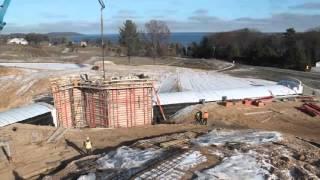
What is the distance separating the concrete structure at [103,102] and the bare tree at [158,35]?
61195 mm

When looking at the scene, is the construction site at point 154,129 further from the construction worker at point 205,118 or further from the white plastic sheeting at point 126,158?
the construction worker at point 205,118

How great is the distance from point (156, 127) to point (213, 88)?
15.7m

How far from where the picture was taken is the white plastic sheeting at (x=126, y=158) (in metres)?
19.9

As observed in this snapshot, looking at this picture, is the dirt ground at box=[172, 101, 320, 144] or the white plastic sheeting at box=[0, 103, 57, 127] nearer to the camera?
the white plastic sheeting at box=[0, 103, 57, 127]

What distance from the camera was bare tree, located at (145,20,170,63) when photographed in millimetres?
94750

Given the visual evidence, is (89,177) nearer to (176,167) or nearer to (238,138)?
(176,167)

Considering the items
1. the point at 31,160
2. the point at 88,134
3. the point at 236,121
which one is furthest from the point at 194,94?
the point at 31,160

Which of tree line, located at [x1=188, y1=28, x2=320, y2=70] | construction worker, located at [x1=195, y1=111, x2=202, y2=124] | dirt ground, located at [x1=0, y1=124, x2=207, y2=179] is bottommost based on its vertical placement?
dirt ground, located at [x1=0, y1=124, x2=207, y2=179]

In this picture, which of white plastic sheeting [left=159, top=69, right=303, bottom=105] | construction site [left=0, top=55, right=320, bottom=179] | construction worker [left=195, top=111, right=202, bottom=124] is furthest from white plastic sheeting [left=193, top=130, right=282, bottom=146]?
white plastic sheeting [left=159, top=69, right=303, bottom=105]

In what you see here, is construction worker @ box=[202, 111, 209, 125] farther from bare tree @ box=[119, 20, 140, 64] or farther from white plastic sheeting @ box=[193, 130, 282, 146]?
bare tree @ box=[119, 20, 140, 64]

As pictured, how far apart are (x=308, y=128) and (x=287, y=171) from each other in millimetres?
13960

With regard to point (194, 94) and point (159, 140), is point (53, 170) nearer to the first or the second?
point (159, 140)

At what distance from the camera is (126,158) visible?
20625 mm

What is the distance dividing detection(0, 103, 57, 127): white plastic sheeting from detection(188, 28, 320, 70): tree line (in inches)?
1678
